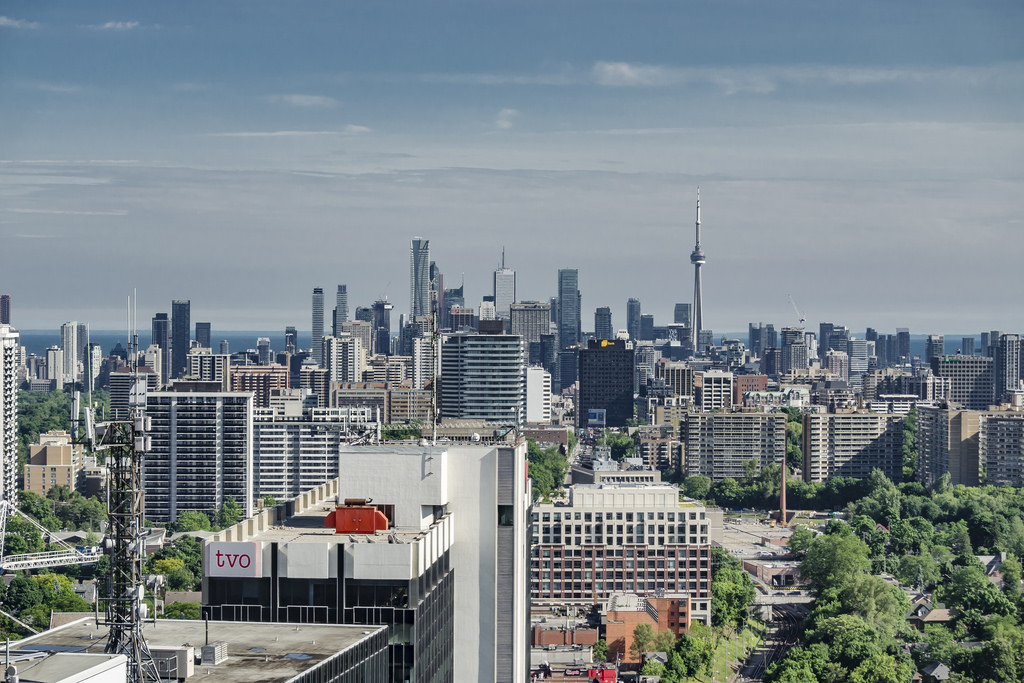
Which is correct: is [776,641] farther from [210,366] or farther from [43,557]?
[210,366]

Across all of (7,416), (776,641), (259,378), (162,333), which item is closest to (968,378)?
(259,378)

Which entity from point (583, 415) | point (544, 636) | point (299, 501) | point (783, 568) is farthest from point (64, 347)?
point (299, 501)

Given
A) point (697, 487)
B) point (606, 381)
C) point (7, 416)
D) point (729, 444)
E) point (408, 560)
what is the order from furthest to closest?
1. point (606, 381)
2. point (729, 444)
3. point (697, 487)
4. point (7, 416)
5. point (408, 560)

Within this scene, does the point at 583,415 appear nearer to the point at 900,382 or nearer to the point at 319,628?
the point at 900,382

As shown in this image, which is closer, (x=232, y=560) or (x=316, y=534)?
(x=232, y=560)

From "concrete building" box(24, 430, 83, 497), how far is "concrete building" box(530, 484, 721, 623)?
43.0m

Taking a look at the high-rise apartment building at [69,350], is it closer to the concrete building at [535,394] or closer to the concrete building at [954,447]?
the concrete building at [535,394]

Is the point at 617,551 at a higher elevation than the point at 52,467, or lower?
lower

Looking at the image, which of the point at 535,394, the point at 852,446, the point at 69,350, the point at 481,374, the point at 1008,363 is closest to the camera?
the point at 852,446

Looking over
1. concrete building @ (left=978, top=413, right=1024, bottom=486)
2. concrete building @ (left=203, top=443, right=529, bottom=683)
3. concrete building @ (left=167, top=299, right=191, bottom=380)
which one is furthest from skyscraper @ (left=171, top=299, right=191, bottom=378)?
concrete building @ (left=203, top=443, right=529, bottom=683)

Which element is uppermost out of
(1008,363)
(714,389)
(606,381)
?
(1008,363)

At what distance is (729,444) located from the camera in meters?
118

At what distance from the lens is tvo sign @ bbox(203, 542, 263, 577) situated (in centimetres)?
2267

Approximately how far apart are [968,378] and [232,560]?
155106 millimetres
